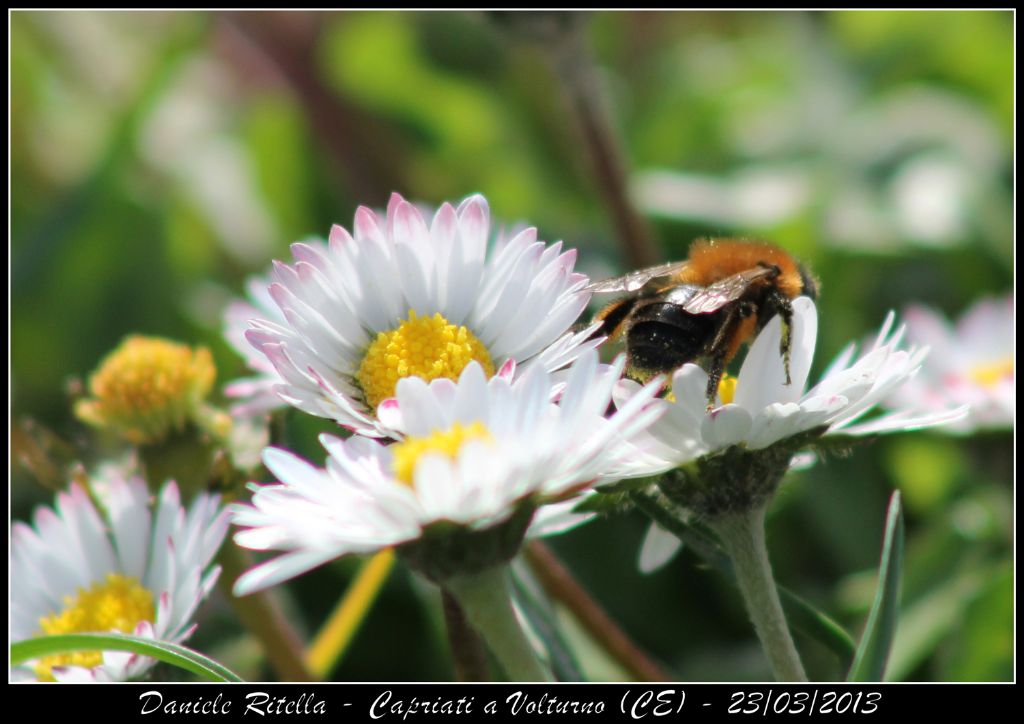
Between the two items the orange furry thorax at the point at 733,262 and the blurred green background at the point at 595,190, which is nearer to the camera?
the orange furry thorax at the point at 733,262

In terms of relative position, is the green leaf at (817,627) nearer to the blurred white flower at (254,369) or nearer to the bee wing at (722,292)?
the bee wing at (722,292)

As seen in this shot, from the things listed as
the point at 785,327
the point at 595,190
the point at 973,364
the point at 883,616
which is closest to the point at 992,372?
the point at 973,364

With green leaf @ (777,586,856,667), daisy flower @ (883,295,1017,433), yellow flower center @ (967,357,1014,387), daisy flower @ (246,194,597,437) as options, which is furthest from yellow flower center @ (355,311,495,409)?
yellow flower center @ (967,357,1014,387)

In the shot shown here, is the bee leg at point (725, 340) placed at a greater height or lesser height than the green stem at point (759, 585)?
greater

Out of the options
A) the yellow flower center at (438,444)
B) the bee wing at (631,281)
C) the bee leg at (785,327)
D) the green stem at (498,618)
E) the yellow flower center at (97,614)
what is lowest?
the green stem at (498,618)

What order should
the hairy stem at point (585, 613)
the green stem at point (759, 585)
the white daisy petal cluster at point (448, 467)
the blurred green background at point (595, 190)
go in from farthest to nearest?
the blurred green background at point (595, 190), the hairy stem at point (585, 613), the green stem at point (759, 585), the white daisy petal cluster at point (448, 467)

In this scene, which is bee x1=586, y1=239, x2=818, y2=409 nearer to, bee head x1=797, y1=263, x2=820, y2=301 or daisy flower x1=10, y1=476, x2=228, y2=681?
bee head x1=797, y1=263, x2=820, y2=301

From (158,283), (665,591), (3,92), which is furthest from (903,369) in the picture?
(158,283)

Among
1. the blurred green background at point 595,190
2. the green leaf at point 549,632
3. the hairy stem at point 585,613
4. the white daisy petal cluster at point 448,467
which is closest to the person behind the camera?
the white daisy petal cluster at point 448,467

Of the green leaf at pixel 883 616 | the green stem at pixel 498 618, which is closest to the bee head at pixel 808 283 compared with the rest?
the green leaf at pixel 883 616
